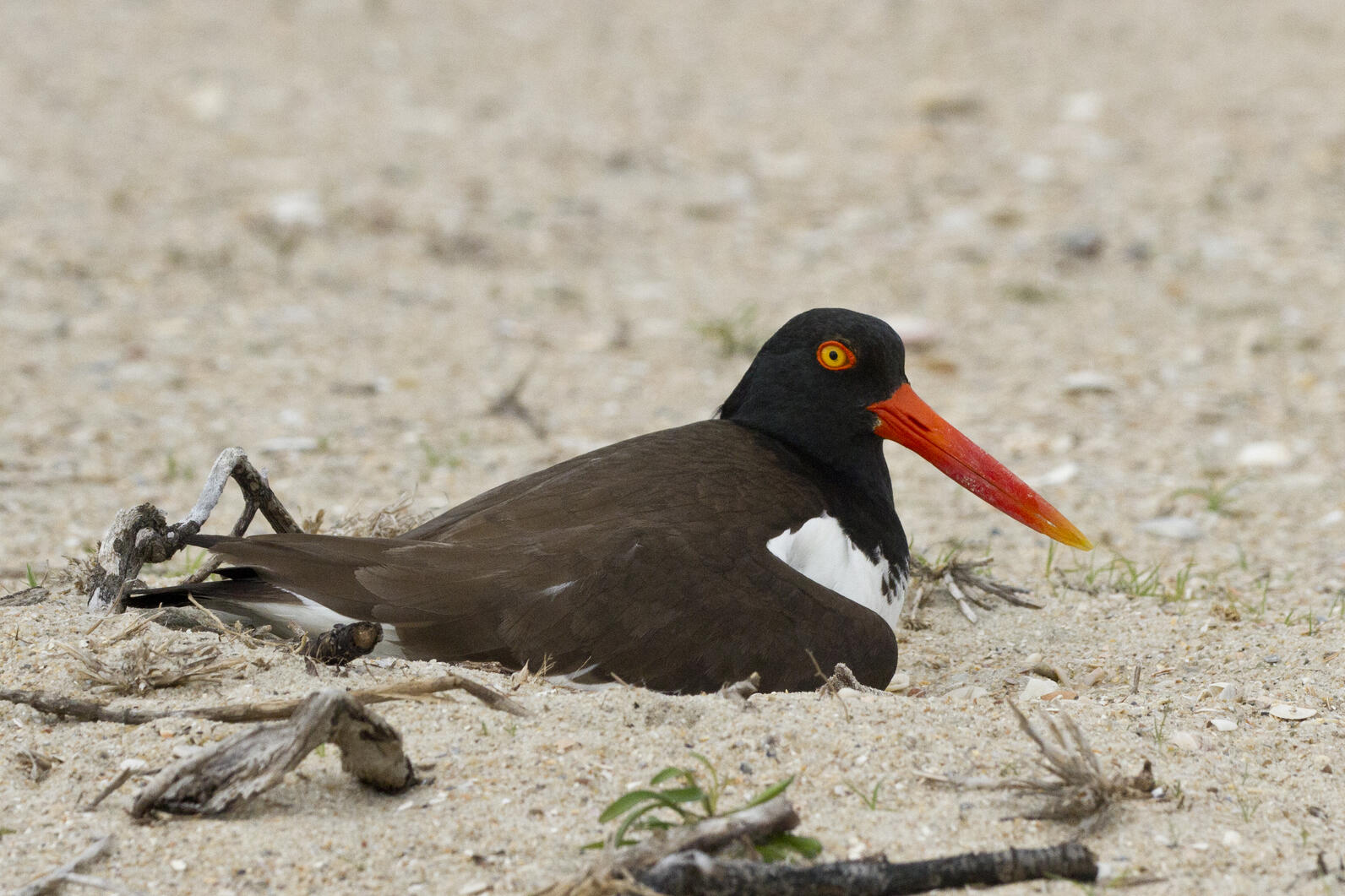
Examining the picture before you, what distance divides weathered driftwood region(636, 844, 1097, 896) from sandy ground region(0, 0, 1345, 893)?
0.07m

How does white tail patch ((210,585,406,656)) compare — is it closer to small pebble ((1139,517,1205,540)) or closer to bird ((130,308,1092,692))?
bird ((130,308,1092,692))

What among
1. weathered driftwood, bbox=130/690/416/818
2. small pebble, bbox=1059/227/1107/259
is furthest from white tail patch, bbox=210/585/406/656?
small pebble, bbox=1059/227/1107/259

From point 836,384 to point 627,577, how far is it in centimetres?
126

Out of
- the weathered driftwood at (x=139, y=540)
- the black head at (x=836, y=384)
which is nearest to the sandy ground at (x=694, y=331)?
the weathered driftwood at (x=139, y=540)

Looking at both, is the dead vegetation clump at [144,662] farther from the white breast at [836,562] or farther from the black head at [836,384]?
the black head at [836,384]

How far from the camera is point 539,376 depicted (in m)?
8.01

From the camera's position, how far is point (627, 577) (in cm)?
390

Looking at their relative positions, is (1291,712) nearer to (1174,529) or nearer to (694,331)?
(1174,529)

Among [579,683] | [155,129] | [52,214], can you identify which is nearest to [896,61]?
[155,129]

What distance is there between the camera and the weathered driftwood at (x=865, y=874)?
8.73 ft

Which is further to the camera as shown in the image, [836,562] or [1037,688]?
[836,562]

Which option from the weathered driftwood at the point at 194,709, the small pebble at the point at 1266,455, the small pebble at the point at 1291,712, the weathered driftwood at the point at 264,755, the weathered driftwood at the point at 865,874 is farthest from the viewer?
the small pebble at the point at 1266,455

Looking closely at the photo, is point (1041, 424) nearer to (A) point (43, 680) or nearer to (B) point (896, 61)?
(A) point (43, 680)

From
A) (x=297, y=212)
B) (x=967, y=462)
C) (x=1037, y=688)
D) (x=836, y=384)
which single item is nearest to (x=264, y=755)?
(x=1037, y=688)
